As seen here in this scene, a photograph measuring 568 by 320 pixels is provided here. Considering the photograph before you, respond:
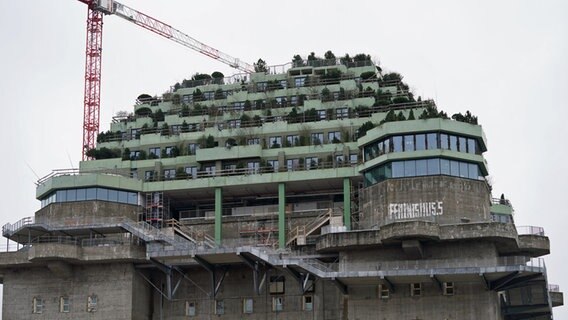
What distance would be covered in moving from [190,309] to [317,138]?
2306cm

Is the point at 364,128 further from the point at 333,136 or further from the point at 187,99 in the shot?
the point at 187,99

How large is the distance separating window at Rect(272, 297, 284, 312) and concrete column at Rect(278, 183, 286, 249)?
5.26 metres

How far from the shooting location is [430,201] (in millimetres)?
105375

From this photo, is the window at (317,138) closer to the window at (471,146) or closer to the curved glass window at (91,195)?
the window at (471,146)

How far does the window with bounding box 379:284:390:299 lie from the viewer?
105 metres

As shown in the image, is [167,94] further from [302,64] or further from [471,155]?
[471,155]

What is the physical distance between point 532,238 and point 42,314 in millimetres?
48166

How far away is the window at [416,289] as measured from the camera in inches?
4119

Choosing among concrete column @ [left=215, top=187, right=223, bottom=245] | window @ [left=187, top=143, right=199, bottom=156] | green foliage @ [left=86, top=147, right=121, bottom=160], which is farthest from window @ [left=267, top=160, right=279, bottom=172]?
green foliage @ [left=86, top=147, right=121, bottom=160]

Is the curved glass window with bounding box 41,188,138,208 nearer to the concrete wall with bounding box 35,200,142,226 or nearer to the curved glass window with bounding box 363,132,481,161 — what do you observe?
the concrete wall with bounding box 35,200,142,226

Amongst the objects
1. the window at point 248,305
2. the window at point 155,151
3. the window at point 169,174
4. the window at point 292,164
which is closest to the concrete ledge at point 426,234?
the window at point 248,305

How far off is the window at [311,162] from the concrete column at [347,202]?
5.22 metres

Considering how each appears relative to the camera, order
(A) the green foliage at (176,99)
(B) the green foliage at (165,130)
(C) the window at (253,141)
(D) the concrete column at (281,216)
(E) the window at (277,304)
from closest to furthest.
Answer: (E) the window at (277,304) → (D) the concrete column at (281,216) → (C) the window at (253,141) → (B) the green foliage at (165,130) → (A) the green foliage at (176,99)

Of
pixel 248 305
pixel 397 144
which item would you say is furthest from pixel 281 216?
pixel 397 144
